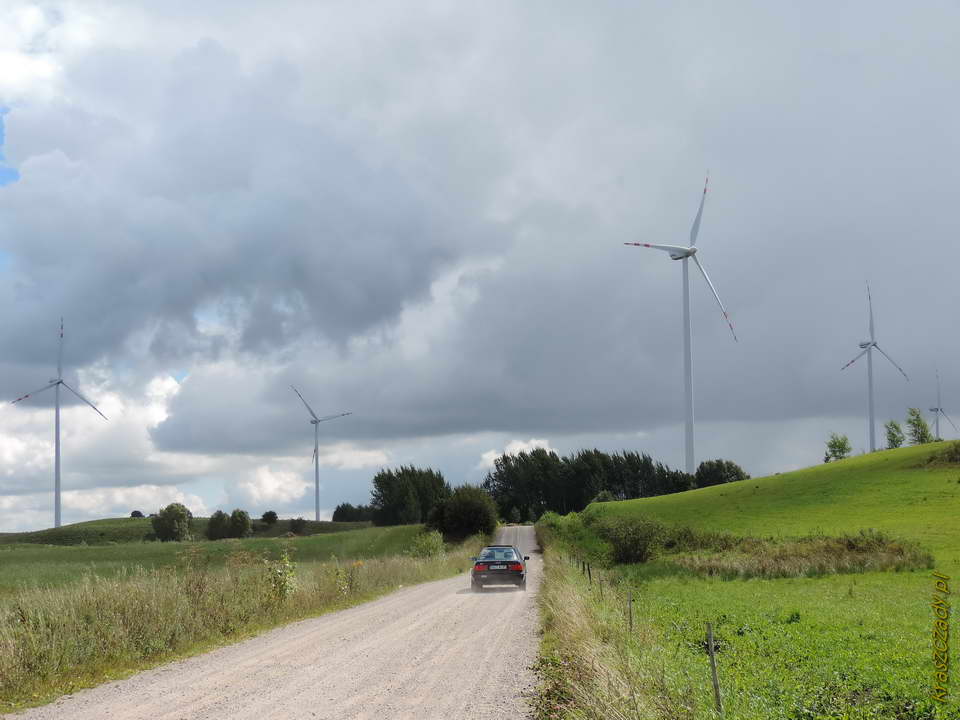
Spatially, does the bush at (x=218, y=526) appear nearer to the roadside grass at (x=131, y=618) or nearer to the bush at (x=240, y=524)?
the bush at (x=240, y=524)

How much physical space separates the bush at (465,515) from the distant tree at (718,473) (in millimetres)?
83417

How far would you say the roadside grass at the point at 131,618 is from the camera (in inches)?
644

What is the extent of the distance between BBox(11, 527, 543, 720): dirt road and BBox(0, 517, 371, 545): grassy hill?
131962mm

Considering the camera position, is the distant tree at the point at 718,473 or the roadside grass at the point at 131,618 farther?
the distant tree at the point at 718,473

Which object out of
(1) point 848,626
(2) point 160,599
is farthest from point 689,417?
(2) point 160,599

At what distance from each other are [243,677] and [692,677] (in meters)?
8.14

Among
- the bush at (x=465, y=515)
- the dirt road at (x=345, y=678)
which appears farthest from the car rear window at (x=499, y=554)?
the bush at (x=465, y=515)

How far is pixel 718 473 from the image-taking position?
17750 centimetres

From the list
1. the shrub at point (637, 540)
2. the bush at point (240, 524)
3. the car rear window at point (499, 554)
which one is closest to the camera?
the car rear window at point (499, 554)

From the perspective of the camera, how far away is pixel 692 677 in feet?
47.8

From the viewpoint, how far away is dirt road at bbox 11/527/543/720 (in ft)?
42.9

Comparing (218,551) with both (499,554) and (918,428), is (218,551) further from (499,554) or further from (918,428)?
(918,428)

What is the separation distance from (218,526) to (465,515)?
60.6 metres

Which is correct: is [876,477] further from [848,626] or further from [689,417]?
[848,626]
